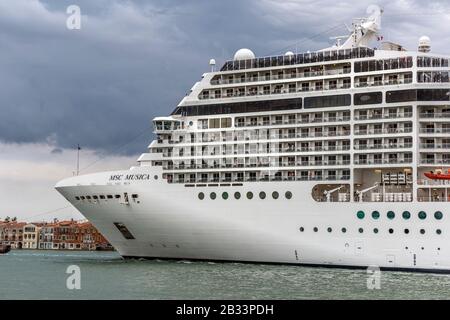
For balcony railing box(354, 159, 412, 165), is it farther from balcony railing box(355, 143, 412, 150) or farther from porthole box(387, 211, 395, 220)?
porthole box(387, 211, 395, 220)

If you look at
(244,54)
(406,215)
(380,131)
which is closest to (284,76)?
(244,54)

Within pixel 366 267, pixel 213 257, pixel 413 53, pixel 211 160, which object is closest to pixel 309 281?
pixel 366 267

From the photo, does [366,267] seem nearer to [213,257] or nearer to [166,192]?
[213,257]

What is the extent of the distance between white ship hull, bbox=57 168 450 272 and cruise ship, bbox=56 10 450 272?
6 cm

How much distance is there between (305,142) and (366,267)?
795 centimetres

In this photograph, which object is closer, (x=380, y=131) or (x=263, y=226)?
(x=263, y=226)

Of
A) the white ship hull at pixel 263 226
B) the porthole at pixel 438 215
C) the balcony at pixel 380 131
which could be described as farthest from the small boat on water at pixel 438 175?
the balcony at pixel 380 131

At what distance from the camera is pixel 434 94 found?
39188mm

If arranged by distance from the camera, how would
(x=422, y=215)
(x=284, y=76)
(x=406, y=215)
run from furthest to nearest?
(x=284, y=76) → (x=406, y=215) → (x=422, y=215)

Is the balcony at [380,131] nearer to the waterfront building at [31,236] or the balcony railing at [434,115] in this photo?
the balcony railing at [434,115]

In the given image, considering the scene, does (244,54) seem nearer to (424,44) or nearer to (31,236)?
(424,44)

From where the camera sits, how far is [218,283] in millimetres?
32094

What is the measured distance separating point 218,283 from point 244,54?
17447 mm
